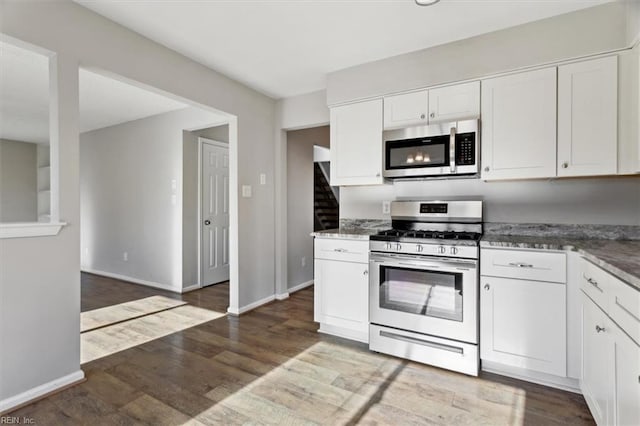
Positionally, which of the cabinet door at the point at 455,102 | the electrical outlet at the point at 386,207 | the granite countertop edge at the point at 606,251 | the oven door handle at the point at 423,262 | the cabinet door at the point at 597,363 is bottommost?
the cabinet door at the point at 597,363

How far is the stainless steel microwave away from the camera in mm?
2467

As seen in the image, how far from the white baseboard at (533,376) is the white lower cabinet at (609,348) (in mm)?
124

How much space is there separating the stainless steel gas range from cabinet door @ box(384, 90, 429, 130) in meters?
0.79

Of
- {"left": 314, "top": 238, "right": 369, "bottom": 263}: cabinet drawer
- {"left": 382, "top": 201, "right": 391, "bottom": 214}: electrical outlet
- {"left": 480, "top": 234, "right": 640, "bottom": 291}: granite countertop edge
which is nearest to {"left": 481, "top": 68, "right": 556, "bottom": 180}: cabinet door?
{"left": 480, "top": 234, "right": 640, "bottom": 291}: granite countertop edge

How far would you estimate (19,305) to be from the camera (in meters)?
1.87

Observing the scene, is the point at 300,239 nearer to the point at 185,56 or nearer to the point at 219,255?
the point at 219,255

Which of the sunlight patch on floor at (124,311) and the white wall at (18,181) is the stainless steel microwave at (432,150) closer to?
the sunlight patch on floor at (124,311)

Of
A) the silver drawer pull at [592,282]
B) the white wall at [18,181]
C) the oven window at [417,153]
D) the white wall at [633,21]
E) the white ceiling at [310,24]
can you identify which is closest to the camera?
the silver drawer pull at [592,282]

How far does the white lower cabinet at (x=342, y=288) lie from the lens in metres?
2.70

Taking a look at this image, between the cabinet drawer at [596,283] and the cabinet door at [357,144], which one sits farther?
the cabinet door at [357,144]

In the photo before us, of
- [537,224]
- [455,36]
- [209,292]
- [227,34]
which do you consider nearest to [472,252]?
[537,224]

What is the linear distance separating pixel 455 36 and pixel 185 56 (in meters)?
2.31

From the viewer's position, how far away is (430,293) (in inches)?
93.4

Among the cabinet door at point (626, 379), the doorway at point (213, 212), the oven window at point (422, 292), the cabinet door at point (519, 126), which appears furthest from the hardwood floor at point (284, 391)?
the doorway at point (213, 212)
